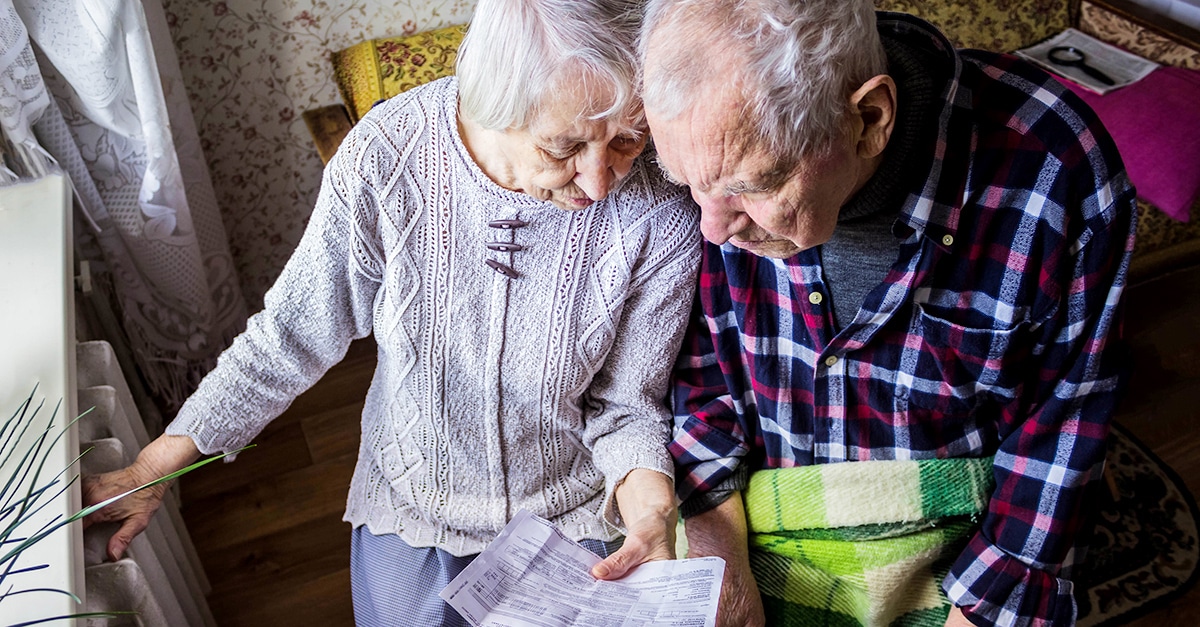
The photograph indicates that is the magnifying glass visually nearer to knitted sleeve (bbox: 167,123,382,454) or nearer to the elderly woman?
the elderly woman

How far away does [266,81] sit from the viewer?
2062mm

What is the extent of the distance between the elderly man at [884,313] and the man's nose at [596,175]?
0.08 meters

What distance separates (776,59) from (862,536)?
621mm

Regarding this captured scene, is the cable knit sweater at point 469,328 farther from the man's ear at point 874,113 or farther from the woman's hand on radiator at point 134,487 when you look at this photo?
the man's ear at point 874,113

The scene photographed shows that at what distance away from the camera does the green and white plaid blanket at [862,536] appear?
125cm

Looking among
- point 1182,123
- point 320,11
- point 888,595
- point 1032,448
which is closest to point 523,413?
point 888,595

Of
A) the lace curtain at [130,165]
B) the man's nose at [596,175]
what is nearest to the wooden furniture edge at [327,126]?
the lace curtain at [130,165]

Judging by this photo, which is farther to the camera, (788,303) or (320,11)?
(320,11)

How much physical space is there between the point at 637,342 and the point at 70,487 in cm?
67

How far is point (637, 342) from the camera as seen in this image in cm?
131

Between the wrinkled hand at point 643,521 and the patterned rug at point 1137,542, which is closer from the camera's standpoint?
the wrinkled hand at point 643,521

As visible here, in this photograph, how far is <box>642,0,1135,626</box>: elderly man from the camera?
0.99 metres

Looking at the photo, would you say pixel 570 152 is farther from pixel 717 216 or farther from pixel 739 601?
pixel 739 601

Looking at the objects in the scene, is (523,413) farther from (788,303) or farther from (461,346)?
(788,303)
